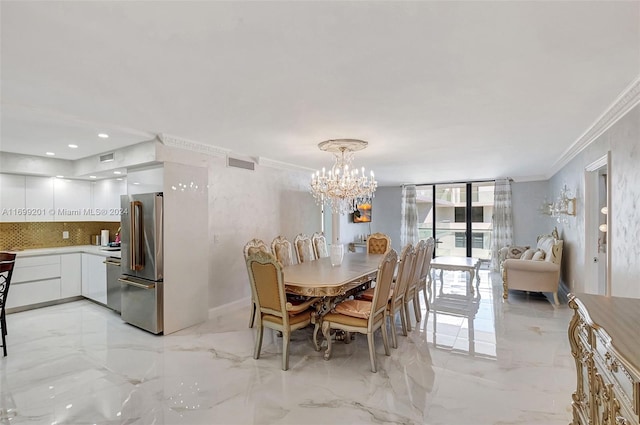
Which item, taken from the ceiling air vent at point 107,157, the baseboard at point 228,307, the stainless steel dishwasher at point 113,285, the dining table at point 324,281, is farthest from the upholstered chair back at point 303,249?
the ceiling air vent at point 107,157

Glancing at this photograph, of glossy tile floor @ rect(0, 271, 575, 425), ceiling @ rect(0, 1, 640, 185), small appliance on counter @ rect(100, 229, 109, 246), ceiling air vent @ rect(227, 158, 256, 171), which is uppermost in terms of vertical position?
ceiling @ rect(0, 1, 640, 185)

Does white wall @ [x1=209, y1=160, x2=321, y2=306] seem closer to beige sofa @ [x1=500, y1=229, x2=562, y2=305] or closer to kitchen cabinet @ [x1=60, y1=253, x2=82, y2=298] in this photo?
kitchen cabinet @ [x1=60, y1=253, x2=82, y2=298]

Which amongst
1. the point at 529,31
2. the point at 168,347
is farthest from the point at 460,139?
the point at 168,347

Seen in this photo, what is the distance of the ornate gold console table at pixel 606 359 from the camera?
3.44 ft

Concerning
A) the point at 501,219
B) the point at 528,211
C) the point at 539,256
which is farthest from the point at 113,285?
the point at 528,211

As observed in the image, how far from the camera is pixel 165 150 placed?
384 centimetres

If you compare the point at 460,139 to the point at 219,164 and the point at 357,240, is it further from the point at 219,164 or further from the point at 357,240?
the point at 357,240

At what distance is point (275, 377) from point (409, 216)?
733 centimetres

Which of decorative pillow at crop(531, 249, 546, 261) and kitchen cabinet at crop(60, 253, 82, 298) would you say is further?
decorative pillow at crop(531, 249, 546, 261)

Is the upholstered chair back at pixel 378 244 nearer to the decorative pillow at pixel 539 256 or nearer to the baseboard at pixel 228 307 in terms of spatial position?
the baseboard at pixel 228 307

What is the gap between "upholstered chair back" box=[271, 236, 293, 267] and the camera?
4434 millimetres

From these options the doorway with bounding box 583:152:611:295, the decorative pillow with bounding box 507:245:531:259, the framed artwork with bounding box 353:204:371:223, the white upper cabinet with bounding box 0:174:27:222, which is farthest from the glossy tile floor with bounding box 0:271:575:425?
the framed artwork with bounding box 353:204:371:223

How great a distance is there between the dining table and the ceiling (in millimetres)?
1600

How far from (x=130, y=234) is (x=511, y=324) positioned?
4992 millimetres
